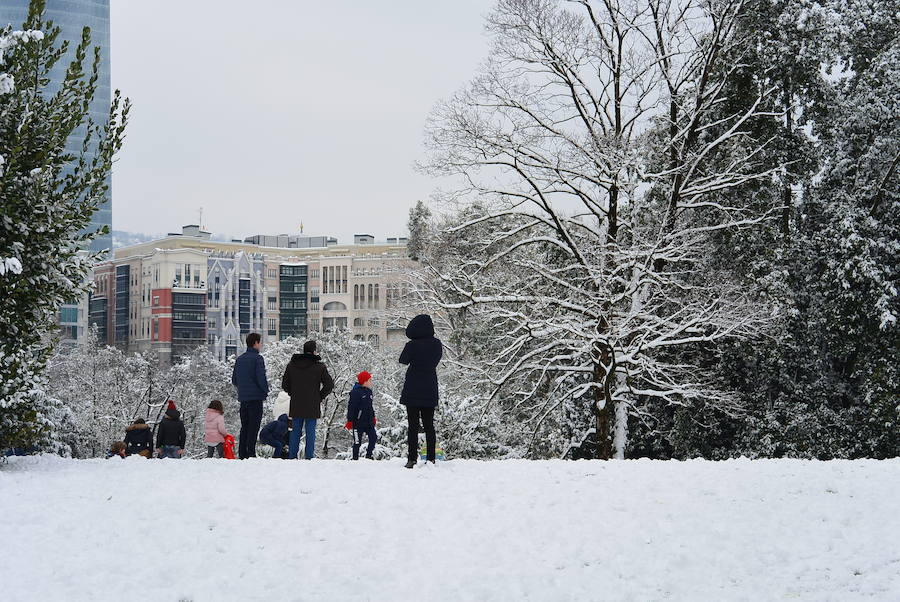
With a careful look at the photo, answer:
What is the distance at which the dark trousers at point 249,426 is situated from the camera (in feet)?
46.5

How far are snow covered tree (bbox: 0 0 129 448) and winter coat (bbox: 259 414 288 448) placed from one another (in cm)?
393

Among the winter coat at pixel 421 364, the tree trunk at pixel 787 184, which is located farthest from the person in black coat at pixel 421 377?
the tree trunk at pixel 787 184

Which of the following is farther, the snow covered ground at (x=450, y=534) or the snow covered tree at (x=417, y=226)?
the snow covered tree at (x=417, y=226)

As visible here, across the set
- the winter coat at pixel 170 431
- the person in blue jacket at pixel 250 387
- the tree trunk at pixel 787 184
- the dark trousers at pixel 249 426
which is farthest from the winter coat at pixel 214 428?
A: the tree trunk at pixel 787 184

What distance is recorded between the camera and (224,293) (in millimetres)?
145500

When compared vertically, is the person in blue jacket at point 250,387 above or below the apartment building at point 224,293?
below

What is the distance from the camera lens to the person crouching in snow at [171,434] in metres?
17.2

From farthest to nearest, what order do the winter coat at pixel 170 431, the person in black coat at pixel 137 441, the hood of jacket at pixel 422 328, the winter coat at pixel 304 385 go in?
1. the person in black coat at pixel 137 441
2. the winter coat at pixel 170 431
3. the winter coat at pixel 304 385
4. the hood of jacket at pixel 422 328

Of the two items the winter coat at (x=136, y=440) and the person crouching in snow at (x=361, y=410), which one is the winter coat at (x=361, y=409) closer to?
the person crouching in snow at (x=361, y=410)

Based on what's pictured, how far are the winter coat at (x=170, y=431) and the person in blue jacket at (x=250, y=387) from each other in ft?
11.2

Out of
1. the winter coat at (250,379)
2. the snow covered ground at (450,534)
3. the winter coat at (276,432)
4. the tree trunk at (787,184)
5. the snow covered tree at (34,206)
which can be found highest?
the tree trunk at (787,184)

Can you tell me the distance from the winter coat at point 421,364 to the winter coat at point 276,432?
450 cm

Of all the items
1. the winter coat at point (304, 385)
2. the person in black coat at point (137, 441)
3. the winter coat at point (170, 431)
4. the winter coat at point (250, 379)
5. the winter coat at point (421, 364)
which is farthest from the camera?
the person in black coat at point (137, 441)

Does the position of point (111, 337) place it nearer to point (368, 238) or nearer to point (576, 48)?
point (368, 238)
